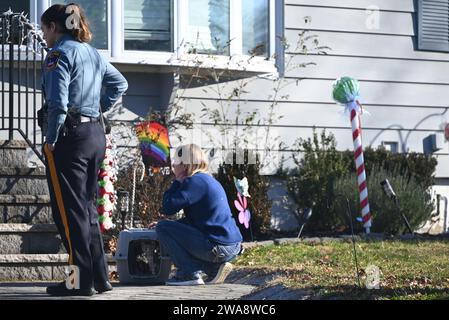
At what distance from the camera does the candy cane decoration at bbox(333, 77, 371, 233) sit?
38.7ft

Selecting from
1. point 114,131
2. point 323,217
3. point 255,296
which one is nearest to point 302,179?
point 323,217

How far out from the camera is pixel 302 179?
1269cm

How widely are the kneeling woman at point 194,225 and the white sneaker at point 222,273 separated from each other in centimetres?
5

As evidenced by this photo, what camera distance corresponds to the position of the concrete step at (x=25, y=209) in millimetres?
9578

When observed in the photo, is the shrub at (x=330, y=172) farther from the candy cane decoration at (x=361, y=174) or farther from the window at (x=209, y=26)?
the window at (x=209, y=26)

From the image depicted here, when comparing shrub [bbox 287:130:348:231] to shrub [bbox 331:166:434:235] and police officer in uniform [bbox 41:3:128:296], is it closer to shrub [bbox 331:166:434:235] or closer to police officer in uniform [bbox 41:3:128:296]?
shrub [bbox 331:166:434:235]

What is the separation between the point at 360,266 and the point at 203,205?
1.38 metres

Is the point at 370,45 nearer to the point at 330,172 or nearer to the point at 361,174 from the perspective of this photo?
the point at 330,172

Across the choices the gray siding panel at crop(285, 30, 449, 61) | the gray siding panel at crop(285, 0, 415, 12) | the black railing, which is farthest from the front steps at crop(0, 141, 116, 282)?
the gray siding panel at crop(285, 0, 415, 12)

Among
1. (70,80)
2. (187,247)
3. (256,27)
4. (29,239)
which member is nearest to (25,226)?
(29,239)

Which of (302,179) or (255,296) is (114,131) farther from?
(255,296)

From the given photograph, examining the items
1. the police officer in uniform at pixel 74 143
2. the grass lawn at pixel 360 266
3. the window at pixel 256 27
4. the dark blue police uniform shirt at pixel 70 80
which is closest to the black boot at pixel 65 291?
the police officer in uniform at pixel 74 143

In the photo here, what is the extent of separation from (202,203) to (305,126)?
5214 mm

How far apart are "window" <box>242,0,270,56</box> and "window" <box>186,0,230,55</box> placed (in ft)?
1.00
